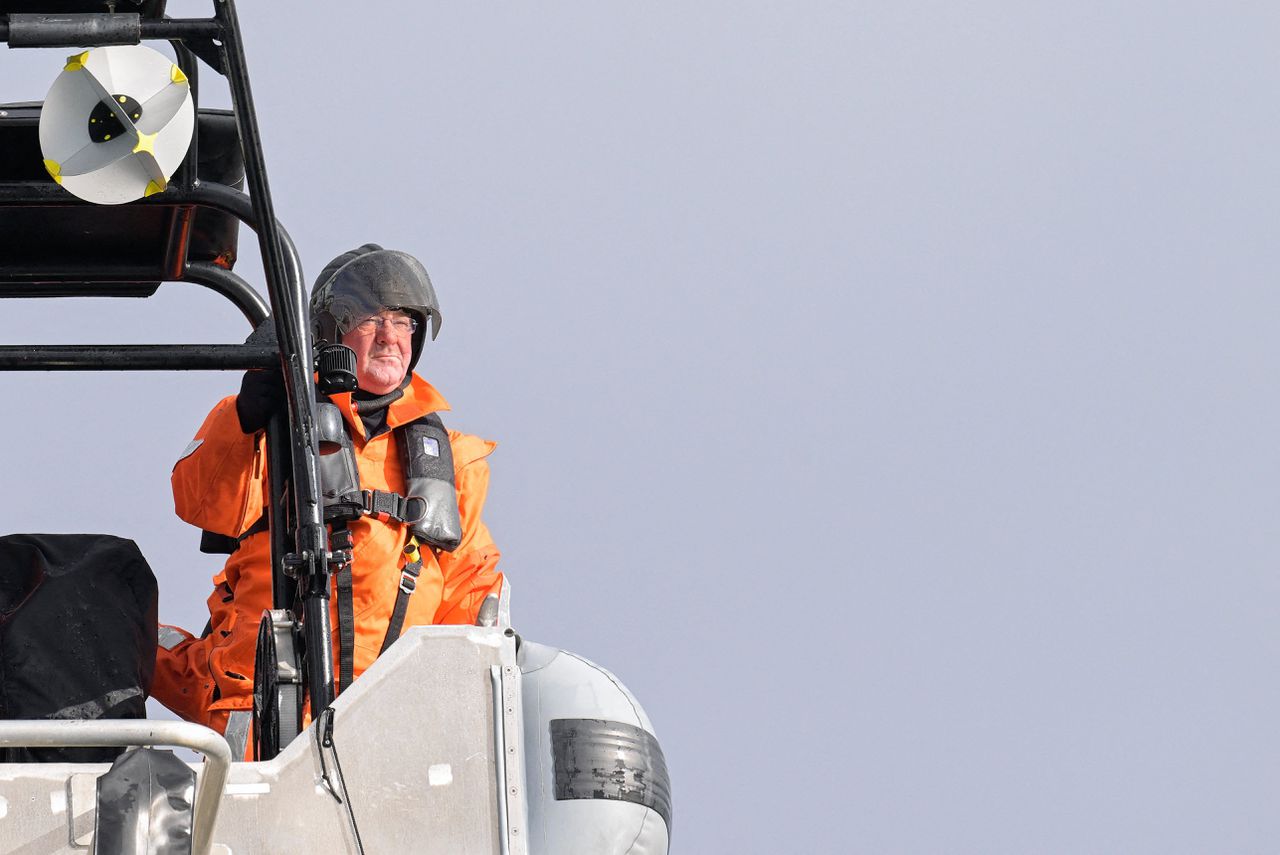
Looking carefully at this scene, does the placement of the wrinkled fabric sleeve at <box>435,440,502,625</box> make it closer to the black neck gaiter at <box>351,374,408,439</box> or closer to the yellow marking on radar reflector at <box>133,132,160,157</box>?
the black neck gaiter at <box>351,374,408,439</box>

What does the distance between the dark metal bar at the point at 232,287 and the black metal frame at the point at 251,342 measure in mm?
443

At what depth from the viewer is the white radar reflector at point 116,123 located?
13.2 ft

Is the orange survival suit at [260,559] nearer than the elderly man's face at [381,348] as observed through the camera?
A: Yes

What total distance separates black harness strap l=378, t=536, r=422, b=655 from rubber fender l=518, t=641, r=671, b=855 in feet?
4.86

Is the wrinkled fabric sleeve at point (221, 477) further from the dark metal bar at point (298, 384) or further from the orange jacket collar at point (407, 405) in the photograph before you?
the dark metal bar at point (298, 384)

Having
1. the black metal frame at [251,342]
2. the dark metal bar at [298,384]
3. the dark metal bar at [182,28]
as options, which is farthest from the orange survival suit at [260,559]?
the dark metal bar at [182,28]

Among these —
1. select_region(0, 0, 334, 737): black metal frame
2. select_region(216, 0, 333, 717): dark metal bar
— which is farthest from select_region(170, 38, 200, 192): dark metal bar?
select_region(216, 0, 333, 717): dark metal bar

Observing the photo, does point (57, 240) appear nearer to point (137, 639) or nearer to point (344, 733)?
point (137, 639)

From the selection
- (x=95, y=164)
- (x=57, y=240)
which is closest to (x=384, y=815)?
(x=95, y=164)

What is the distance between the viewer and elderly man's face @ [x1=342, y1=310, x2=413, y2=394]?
5656 mm

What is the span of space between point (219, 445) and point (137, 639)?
0.82 m

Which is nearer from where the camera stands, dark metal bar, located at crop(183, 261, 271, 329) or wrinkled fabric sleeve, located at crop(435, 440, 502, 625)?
dark metal bar, located at crop(183, 261, 271, 329)

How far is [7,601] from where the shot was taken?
13.8 ft

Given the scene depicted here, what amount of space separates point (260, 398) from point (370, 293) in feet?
4.30
